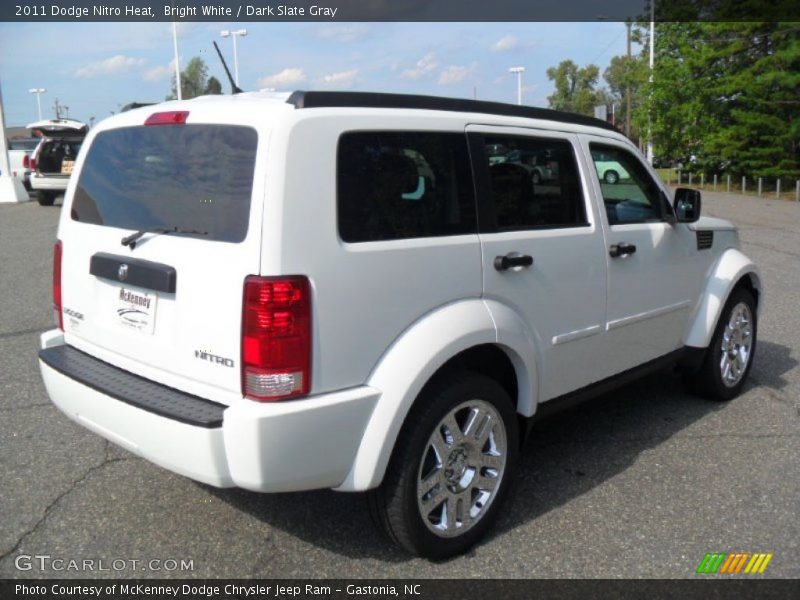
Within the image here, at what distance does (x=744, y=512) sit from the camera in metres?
3.70

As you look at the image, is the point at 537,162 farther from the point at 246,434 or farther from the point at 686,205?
the point at 246,434

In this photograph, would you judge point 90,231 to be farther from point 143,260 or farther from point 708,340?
point 708,340

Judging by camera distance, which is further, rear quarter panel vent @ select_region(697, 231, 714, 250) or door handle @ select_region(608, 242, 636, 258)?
rear quarter panel vent @ select_region(697, 231, 714, 250)

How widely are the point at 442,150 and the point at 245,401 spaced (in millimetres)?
1364

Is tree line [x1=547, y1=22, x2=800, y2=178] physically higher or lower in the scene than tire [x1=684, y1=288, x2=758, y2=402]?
higher

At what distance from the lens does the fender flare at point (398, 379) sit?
2.91 metres

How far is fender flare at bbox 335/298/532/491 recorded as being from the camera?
2.91m

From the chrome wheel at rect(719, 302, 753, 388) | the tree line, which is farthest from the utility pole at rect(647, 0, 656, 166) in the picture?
the chrome wheel at rect(719, 302, 753, 388)

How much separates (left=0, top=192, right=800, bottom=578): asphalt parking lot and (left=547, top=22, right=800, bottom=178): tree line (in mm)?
24852

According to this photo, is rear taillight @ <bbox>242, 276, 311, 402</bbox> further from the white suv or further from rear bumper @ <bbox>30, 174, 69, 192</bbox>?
rear bumper @ <bbox>30, 174, 69, 192</bbox>

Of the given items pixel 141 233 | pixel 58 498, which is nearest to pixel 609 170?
pixel 141 233

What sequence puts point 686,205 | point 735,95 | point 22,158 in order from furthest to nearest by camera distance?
point 735,95, point 22,158, point 686,205

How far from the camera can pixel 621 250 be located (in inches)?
162

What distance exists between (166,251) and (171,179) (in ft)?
1.01
